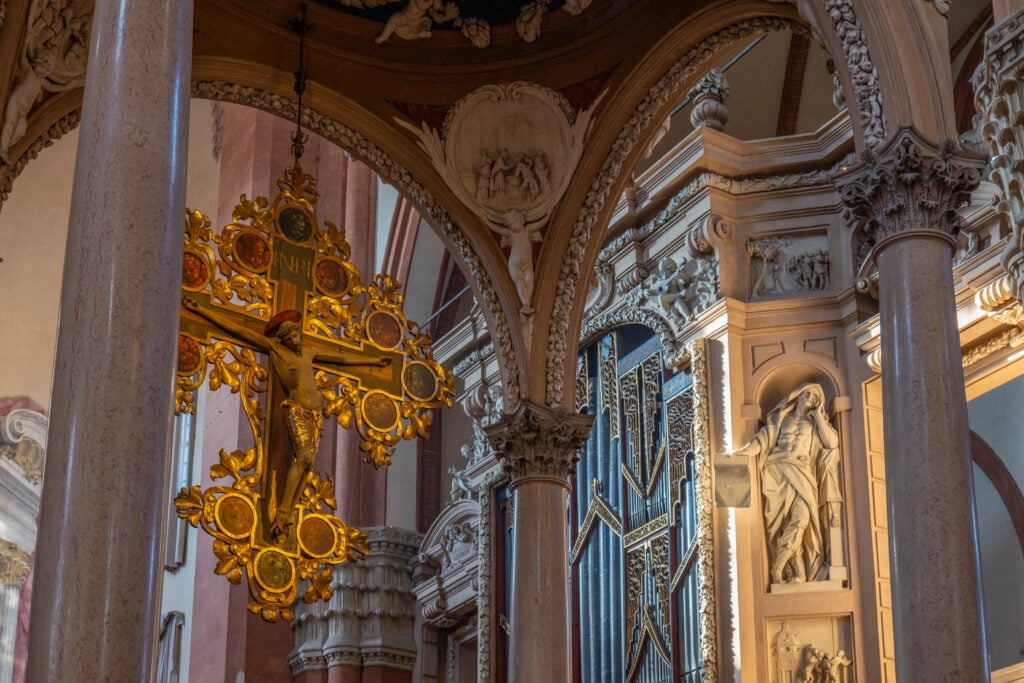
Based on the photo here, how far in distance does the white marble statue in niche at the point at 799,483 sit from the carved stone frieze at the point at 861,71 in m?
3.98

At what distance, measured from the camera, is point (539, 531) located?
31.2 feet

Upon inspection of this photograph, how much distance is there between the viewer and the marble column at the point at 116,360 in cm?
510

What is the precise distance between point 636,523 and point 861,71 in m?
5.13

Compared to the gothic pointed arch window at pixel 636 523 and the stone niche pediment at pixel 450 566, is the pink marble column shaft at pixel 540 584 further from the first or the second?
the stone niche pediment at pixel 450 566

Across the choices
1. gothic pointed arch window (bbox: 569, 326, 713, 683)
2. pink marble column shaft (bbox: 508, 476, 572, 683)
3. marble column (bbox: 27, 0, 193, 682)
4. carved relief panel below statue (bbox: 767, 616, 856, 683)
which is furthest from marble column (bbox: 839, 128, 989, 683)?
gothic pointed arch window (bbox: 569, 326, 713, 683)

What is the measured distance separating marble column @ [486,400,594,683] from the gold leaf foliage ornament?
1.64 feet

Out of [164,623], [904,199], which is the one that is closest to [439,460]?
[164,623]

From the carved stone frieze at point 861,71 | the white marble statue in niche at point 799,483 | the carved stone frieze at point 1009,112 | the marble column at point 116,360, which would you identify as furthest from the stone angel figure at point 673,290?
the marble column at point 116,360

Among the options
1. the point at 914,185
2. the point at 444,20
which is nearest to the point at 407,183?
the point at 444,20

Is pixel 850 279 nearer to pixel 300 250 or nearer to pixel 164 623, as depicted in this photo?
pixel 300 250

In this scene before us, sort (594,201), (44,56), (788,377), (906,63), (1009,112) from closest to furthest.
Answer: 1. (1009,112)
2. (906,63)
3. (44,56)
4. (594,201)
5. (788,377)

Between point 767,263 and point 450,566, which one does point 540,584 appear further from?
point 450,566

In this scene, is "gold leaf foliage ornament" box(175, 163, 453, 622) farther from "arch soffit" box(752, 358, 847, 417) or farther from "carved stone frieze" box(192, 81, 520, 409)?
"arch soffit" box(752, 358, 847, 417)

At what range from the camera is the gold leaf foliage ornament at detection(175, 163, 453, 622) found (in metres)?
8.93
